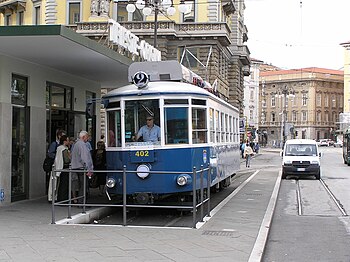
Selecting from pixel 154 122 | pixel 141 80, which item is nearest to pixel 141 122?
pixel 154 122

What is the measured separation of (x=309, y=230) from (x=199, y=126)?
11.2 feet

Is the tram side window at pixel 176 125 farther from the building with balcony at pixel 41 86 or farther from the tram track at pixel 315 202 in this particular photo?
the tram track at pixel 315 202

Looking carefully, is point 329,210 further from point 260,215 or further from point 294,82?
point 294,82

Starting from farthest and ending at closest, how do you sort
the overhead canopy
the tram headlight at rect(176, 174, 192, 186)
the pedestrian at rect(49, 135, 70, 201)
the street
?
the pedestrian at rect(49, 135, 70, 201)
the tram headlight at rect(176, 174, 192, 186)
the overhead canopy
the street

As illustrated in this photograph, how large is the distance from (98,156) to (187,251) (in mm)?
7176

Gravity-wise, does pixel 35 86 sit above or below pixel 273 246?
above

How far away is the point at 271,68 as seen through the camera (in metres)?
147

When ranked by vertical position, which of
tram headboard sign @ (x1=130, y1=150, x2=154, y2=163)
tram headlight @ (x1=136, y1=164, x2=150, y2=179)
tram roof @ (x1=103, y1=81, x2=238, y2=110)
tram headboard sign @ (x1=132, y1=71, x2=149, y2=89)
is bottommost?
tram headlight @ (x1=136, y1=164, x2=150, y2=179)

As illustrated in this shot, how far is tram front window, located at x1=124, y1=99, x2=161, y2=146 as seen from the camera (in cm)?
1277

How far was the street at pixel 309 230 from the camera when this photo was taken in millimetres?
9734

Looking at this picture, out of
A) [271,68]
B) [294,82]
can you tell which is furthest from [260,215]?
[271,68]

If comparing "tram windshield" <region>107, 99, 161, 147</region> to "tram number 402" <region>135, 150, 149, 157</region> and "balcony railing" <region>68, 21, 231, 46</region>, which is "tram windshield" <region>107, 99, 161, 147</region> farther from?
"balcony railing" <region>68, 21, 231, 46</region>

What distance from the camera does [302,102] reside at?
126 meters

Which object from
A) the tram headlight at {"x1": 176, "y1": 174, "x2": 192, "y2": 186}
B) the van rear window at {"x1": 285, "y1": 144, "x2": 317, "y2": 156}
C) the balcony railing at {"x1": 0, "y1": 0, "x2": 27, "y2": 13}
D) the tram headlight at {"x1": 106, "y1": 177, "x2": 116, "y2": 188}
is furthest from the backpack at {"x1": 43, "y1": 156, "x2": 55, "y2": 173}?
the balcony railing at {"x1": 0, "y1": 0, "x2": 27, "y2": 13}
